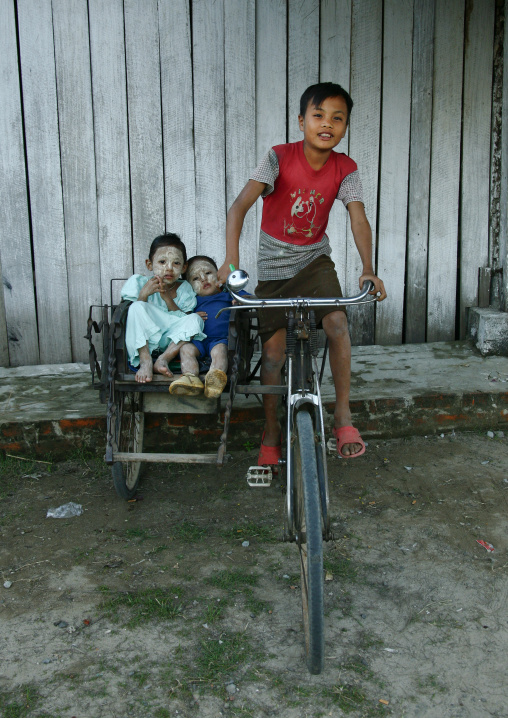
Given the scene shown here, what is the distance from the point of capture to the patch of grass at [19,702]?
2.01m

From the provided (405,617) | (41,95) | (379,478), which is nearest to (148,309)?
(379,478)

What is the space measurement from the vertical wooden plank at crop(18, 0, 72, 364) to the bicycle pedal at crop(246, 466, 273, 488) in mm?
2219

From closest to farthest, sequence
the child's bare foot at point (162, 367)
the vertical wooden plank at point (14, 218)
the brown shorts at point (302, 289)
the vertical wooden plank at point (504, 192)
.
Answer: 1. the child's bare foot at point (162, 367)
2. the brown shorts at point (302, 289)
3. the vertical wooden plank at point (14, 218)
4. the vertical wooden plank at point (504, 192)

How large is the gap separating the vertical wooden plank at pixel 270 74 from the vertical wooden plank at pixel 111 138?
95 centimetres

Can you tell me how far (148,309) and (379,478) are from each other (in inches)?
62.3

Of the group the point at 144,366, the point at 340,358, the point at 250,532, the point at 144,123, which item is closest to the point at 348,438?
the point at 340,358

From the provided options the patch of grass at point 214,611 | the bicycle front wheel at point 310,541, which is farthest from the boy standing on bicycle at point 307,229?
the patch of grass at point 214,611

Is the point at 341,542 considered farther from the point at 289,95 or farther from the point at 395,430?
the point at 289,95

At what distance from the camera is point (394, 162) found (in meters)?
4.92

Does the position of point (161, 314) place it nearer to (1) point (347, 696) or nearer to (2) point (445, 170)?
(1) point (347, 696)

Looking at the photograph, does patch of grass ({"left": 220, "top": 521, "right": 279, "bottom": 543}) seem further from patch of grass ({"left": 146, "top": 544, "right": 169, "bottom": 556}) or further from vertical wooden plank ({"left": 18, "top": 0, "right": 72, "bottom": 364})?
vertical wooden plank ({"left": 18, "top": 0, "right": 72, "bottom": 364})

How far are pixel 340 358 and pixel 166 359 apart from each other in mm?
835

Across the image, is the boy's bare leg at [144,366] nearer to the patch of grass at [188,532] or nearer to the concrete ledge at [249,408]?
the concrete ledge at [249,408]

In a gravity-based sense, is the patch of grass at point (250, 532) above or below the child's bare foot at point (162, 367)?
below
